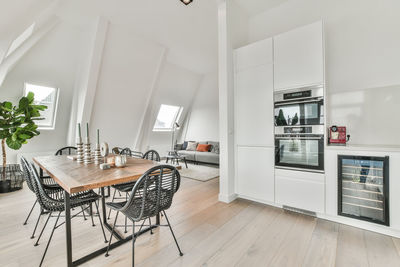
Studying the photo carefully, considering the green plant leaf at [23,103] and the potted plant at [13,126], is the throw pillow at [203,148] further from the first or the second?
→ the green plant leaf at [23,103]

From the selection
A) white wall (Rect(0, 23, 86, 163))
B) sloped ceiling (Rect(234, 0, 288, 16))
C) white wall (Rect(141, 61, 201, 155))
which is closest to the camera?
sloped ceiling (Rect(234, 0, 288, 16))

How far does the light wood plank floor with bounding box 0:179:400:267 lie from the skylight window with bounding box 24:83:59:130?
8.72ft

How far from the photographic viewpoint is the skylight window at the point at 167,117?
705 cm

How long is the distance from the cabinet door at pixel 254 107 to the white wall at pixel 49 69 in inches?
135

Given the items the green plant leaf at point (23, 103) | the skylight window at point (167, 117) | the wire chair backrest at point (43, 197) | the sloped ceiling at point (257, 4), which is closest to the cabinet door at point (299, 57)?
the sloped ceiling at point (257, 4)

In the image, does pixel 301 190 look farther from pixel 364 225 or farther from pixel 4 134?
pixel 4 134

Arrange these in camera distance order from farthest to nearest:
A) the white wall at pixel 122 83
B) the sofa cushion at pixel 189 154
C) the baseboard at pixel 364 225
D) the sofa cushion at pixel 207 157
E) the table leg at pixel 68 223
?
the sofa cushion at pixel 189 154 < the sofa cushion at pixel 207 157 < the white wall at pixel 122 83 < the baseboard at pixel 364 225 < the table leg at pixel 68 223

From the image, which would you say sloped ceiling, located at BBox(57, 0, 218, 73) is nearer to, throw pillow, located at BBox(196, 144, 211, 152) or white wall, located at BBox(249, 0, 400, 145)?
white wall, located at BBox(249, 0, 400, 145)

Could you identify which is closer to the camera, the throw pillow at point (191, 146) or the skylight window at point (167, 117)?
the throw pillow at point (191, 146)

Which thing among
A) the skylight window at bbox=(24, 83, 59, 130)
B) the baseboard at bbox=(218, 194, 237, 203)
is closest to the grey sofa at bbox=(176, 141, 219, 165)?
the baseboard at bbox=(218, 194, 237, 203)

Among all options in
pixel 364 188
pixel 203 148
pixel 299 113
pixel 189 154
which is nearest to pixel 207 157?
pixel 203 148

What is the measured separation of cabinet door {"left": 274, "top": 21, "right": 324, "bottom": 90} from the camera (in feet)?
7.49

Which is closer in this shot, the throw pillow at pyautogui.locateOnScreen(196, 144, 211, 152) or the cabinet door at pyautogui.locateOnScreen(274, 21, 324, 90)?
the cabinet door at pyautogui.locateOnScreen(274, 21, 324, 90)

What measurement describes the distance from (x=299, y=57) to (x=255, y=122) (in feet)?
3.29
